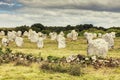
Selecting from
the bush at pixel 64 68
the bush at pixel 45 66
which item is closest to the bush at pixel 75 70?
the bush at pixel 64 68

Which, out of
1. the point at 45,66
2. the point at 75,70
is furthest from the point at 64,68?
the point at 45,66

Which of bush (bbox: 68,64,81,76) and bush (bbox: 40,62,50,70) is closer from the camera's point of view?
bush (bbox: 68,64,81,76)

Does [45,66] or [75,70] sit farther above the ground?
[45,66]

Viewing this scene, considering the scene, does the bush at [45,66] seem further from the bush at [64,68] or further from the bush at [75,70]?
the bush at [75,70]

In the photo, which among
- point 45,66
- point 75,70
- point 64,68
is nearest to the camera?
point 75,70

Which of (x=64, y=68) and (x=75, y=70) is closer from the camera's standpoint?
(x=75, y=70)

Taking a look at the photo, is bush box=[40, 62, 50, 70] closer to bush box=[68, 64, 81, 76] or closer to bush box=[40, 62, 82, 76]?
bush box=[40, 62, 82, 76]

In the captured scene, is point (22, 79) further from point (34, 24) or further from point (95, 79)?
point (34, 24)

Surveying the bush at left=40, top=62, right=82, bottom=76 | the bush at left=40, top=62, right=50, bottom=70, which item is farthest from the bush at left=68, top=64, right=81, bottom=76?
the bush at left=40, top=62, right=50, bottom=70

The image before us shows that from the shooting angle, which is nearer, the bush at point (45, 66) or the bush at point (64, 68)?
the bush at point (64, 68)

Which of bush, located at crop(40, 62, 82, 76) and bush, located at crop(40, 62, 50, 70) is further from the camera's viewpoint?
bush, located at crop(40, 62, 50, 70)

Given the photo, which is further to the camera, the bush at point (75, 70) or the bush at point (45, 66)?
the bush at point (45, 66)

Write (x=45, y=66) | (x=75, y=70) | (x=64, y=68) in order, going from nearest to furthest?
(x=75, y=70)
(x=64, y=68)
(x=45, y=66)

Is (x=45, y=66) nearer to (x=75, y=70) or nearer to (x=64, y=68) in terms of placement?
(x=64, y=68)
